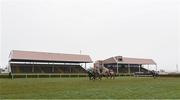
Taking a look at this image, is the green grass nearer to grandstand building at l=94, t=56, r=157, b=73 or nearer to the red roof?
the red roof

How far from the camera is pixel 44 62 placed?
67500 mm

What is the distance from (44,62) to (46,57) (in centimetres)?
258

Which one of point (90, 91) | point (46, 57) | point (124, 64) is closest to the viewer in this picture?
point (90, 91)

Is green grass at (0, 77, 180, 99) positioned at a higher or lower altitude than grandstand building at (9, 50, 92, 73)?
lower

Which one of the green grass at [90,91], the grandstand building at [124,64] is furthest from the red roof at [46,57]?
the green grass at [90,91]

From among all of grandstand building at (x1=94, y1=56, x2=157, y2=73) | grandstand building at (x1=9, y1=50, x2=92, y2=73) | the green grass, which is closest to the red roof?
grandstand building at (x1=9, y1=50, x2=92, y2=73)

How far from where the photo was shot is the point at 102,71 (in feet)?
125

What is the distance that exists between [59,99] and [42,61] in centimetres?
5493

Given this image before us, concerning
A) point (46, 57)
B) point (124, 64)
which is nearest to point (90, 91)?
point (46, 57)

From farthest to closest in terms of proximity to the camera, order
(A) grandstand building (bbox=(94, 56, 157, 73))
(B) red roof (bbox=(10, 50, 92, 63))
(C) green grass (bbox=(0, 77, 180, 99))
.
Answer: (A) grandstand building (bbox=(94, 56, 157, 73))
(B) red roof (bbox=(10, 50, 92, 63))
(C) green grass (bbox=(0, 77, 180, 99))

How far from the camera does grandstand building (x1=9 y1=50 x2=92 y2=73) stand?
61.5m

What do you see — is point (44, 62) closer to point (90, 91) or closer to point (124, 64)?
point (124, 64)

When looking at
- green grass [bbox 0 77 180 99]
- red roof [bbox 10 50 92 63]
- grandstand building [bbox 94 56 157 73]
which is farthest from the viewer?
grandstand building [bbox 94 56 157 73]

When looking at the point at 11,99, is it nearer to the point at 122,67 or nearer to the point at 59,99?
the point at 59,99
